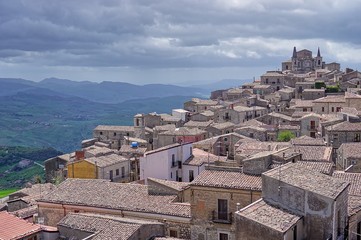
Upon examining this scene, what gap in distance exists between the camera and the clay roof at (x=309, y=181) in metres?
21.0

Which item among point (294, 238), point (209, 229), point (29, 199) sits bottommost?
point (29, 199)

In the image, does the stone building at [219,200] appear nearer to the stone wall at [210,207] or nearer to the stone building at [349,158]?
the stone wall at [210,207]

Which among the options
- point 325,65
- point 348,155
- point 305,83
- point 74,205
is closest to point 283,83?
point 305,83

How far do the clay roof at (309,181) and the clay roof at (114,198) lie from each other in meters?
8.56

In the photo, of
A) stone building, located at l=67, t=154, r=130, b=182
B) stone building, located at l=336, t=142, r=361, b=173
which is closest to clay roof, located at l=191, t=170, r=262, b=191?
stone building, located at l=336, t=142, r=361, b=173

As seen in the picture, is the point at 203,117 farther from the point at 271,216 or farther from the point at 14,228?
the point at 271,216

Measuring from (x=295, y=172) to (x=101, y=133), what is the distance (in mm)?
65419

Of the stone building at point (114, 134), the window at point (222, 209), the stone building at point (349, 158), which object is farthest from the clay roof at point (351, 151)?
the stone building at point (114, 134)

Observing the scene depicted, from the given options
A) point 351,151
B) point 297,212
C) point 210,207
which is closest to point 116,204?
point 210,207

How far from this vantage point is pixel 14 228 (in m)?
27.6

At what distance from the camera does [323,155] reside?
37781 millimetres

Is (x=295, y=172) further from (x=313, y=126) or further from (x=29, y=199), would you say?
(x=313, y=126)

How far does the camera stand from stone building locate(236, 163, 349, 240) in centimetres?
2023

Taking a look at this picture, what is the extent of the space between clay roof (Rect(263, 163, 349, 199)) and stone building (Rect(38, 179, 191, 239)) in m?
8.47
